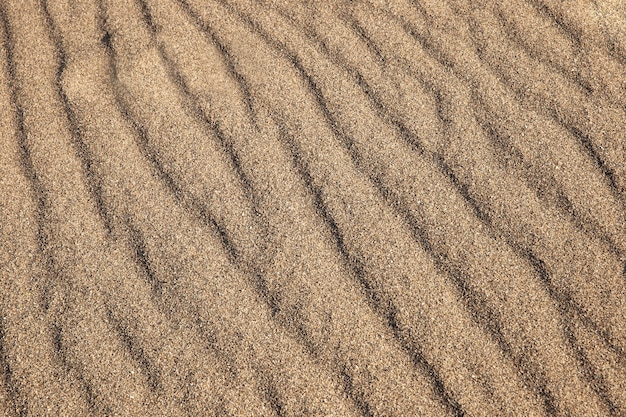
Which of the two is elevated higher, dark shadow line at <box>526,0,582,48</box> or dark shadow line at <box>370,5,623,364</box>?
dark shadow line at <box>526,0,582,48</box>

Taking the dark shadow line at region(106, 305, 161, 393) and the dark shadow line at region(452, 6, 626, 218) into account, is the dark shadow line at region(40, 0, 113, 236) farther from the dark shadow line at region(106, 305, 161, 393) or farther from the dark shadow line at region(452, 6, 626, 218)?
the dark shadow line at region(452, 6, 626, 218)

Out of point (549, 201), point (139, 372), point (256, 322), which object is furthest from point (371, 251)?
point (139, 372)

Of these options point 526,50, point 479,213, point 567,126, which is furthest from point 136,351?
point 526,50

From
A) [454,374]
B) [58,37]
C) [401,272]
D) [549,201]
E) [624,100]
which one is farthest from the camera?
[58,37]

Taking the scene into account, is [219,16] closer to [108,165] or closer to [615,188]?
[108,165]

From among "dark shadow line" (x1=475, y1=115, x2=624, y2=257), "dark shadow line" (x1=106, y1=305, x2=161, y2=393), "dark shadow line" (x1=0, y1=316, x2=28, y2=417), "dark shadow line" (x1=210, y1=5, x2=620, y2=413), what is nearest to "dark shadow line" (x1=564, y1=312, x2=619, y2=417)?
"dark shadow line" (x1=210, y1=5, x2=620, y2=413)
